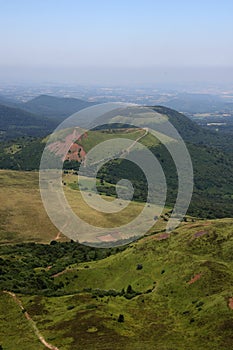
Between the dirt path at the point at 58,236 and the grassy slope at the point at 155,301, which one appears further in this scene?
the dirt path at the point at 58,236

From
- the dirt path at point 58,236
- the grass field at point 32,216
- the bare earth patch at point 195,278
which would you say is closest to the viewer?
the bare earth patch at point 195,278

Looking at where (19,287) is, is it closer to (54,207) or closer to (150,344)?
(150,344)

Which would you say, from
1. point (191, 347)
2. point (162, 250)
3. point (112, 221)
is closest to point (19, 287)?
point (162, 250)

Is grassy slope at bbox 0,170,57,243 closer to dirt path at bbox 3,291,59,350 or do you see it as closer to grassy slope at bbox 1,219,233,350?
grassy slope at bbox 1,219,233,350

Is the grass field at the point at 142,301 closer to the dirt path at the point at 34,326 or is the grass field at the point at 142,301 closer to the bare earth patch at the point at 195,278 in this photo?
the bare earth patch at the point at 195,278

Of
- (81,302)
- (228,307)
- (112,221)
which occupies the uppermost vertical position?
(228,307)

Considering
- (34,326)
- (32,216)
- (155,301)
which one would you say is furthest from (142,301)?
(32,216)

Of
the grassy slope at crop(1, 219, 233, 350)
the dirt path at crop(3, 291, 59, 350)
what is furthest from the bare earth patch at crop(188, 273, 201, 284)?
the dirt path at crop(3, 291, 59, 350)

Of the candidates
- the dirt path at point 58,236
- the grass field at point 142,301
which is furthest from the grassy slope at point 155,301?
the dirt path at point 58,236
